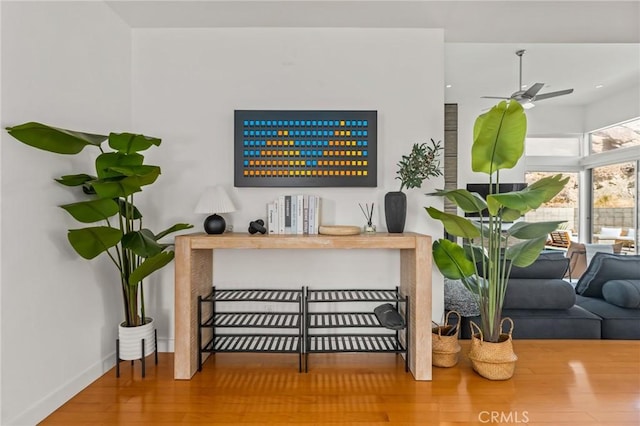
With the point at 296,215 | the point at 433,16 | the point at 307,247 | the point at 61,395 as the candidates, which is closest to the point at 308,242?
the point at 307,247

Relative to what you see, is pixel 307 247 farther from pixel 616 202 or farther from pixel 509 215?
pixel 616 202

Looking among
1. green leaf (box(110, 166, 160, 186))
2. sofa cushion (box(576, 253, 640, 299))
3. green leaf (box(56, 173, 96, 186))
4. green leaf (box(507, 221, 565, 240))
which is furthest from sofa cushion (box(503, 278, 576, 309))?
green leaf (box(56, 173, 96, 186))

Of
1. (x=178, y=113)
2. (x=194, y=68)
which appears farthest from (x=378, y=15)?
(x=178, y=113)

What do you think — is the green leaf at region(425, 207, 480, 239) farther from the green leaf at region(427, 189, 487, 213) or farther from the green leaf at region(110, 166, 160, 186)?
the green leaf at region(110, 166, 160, 186)

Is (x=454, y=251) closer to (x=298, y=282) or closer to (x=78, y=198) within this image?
(x=298, y=282)

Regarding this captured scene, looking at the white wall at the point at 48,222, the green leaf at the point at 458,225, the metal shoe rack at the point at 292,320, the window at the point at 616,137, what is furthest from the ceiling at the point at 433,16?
the window at the point at 616,137

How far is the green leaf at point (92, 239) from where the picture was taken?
1843 mm

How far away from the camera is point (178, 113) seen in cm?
271

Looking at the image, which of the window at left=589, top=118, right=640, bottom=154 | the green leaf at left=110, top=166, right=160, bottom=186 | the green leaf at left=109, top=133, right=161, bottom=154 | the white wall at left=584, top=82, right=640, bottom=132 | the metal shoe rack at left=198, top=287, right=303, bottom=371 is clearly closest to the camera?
the green leaf at left=110, top=166, right=160, bottom=186

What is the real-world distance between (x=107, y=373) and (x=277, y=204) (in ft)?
5.03

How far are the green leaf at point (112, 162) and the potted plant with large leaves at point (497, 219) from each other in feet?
5.66

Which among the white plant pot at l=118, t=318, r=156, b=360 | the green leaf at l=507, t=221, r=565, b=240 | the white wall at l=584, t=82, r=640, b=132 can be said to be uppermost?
the white wall at l=584, t=82, r=640, b=132

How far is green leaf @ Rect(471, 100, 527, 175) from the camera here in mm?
2070

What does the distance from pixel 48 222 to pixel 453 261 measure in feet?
7.81
